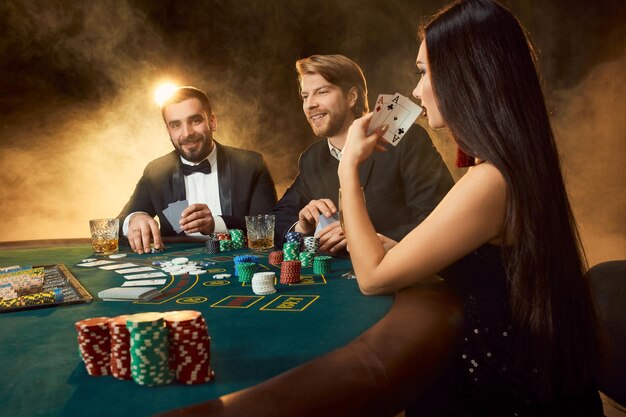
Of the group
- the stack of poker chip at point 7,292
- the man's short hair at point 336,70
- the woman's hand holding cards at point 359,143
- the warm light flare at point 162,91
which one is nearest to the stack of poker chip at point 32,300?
the stack of poker chip at point 7,292

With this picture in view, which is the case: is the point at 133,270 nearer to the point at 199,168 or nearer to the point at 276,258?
the point at 276,258

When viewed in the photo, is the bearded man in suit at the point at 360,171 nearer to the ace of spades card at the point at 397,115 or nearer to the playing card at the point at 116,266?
the ace of spades card at the point at 397,115

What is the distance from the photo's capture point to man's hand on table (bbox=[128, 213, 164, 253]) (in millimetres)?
2756

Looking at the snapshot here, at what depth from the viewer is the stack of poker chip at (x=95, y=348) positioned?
39.6 inches

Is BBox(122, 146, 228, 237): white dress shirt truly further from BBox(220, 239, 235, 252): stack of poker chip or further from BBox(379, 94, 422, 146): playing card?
BBox(379, 94, 422, 146): playing card

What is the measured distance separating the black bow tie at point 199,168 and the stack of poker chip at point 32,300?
8.62 feet

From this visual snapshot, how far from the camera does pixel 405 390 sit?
42.2 inches

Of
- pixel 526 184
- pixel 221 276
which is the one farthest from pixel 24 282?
pixel 526 184

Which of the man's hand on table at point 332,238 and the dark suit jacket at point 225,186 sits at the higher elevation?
the dark suit jacket at point 225,186

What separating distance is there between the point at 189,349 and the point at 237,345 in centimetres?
21

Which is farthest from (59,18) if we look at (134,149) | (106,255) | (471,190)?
(471,190)

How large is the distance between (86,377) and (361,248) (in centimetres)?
83

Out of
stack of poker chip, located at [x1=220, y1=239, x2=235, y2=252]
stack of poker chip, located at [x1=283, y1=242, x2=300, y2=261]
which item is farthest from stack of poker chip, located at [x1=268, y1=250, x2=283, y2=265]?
stack of poker chip, located at [x1=220, y1=239, x2=235, y2=252]

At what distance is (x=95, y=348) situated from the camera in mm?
1010
